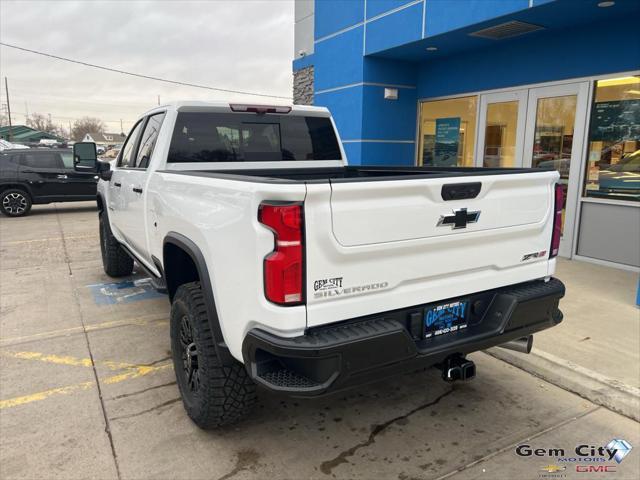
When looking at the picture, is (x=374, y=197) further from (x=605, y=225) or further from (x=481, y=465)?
(x=605, y=225)

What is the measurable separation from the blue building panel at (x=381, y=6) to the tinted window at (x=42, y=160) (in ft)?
29.6

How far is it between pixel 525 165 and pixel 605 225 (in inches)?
63.2

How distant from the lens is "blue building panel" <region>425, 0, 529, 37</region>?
6.33m

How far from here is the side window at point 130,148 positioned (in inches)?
189

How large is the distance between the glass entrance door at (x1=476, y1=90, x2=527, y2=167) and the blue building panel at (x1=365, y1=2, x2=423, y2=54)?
167 centimetres

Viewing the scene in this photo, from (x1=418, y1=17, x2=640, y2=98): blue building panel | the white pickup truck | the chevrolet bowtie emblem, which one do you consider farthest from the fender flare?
(x1=418, y1=17, x2=640, y2=98): blue building panel

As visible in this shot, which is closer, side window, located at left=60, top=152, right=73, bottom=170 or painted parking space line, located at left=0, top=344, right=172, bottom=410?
painted parking space line, located at left=0, top=344, right=172, bottom=410

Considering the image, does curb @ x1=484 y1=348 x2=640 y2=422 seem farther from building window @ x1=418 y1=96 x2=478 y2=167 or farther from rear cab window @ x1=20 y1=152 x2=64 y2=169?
rear cab window @ x1=20 y1=152 x2=64 y2=169

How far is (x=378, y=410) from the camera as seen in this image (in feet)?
10.9

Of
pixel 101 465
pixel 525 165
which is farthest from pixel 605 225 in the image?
pixel 101 465

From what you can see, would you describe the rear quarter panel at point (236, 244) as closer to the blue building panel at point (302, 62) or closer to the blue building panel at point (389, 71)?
the blue building panel at point (389, 71)

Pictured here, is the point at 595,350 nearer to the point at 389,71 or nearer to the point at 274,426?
the point at 274,426

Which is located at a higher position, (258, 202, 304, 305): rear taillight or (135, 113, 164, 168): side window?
(135, 113, 164, 168): side window

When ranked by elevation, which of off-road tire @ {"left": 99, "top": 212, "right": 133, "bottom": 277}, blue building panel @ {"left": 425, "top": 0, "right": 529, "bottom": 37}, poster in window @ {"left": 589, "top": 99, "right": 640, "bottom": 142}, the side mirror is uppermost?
blue building panel @ {"left": 425, "top": 0, "right": 529, "bottom": 37}
